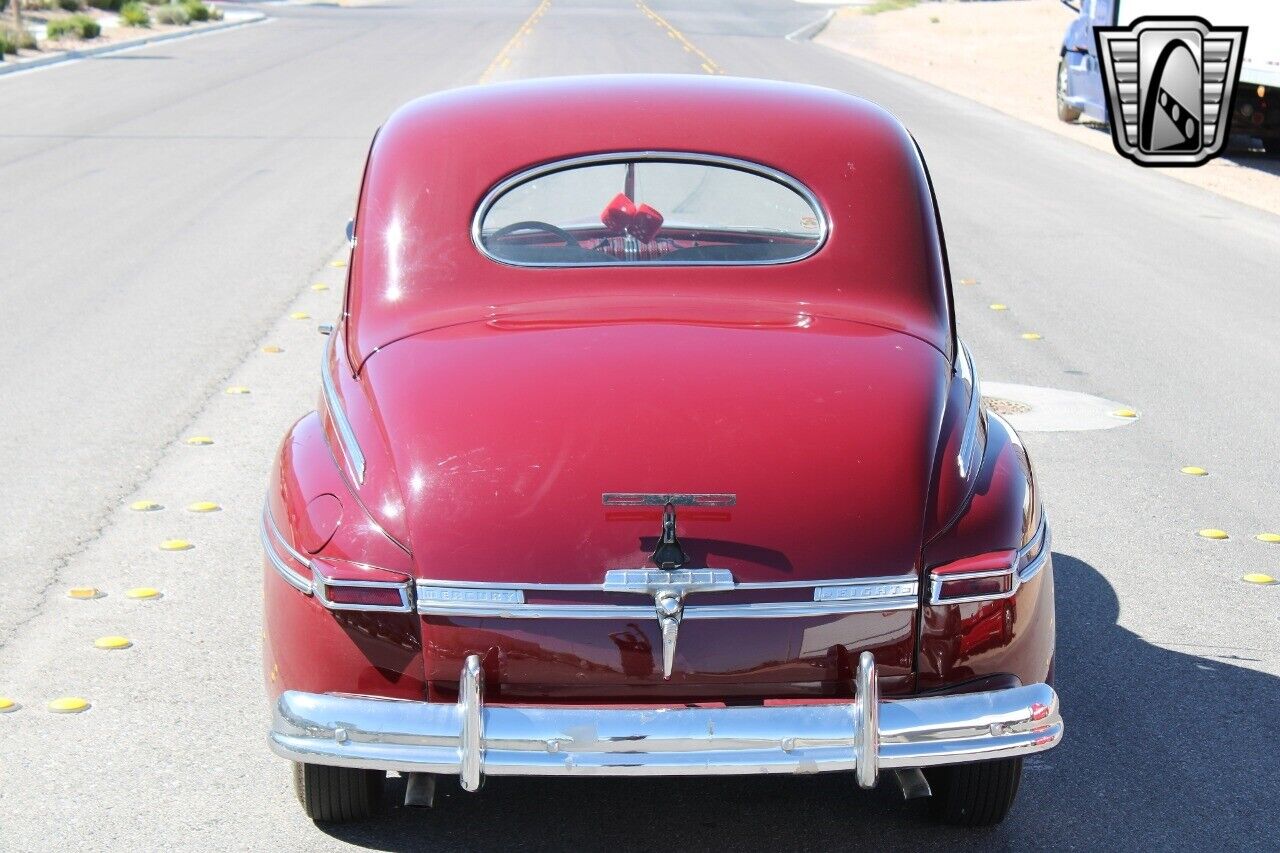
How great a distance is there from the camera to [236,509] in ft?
20.3

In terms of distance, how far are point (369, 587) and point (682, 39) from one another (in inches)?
1433

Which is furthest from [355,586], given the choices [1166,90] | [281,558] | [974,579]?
[1166,90]

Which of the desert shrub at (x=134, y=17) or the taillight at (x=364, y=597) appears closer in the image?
the taillight at (x=364, y=597)

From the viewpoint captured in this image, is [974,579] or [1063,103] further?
[1063,103]

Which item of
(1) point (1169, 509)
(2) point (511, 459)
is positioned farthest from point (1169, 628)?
(2) point (511, 459)

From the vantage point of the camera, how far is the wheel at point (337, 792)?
3.68 metres

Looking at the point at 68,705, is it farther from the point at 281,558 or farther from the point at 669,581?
the point at 669,581

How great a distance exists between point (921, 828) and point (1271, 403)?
5.11 meters

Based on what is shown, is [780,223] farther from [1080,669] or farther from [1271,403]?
[1271,403]

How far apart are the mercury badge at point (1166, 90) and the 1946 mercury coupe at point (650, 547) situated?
644 inches


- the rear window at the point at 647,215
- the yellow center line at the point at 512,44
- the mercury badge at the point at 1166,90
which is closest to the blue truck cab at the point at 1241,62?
the mercury badge at the point at 1166,90

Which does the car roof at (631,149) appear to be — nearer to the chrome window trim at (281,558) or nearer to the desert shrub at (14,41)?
the chrome window trim at (281,558)

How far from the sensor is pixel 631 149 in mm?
4422

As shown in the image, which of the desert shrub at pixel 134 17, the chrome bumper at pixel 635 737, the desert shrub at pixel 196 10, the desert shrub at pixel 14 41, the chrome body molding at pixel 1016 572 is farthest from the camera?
the desert shrub at pixel 196 10
